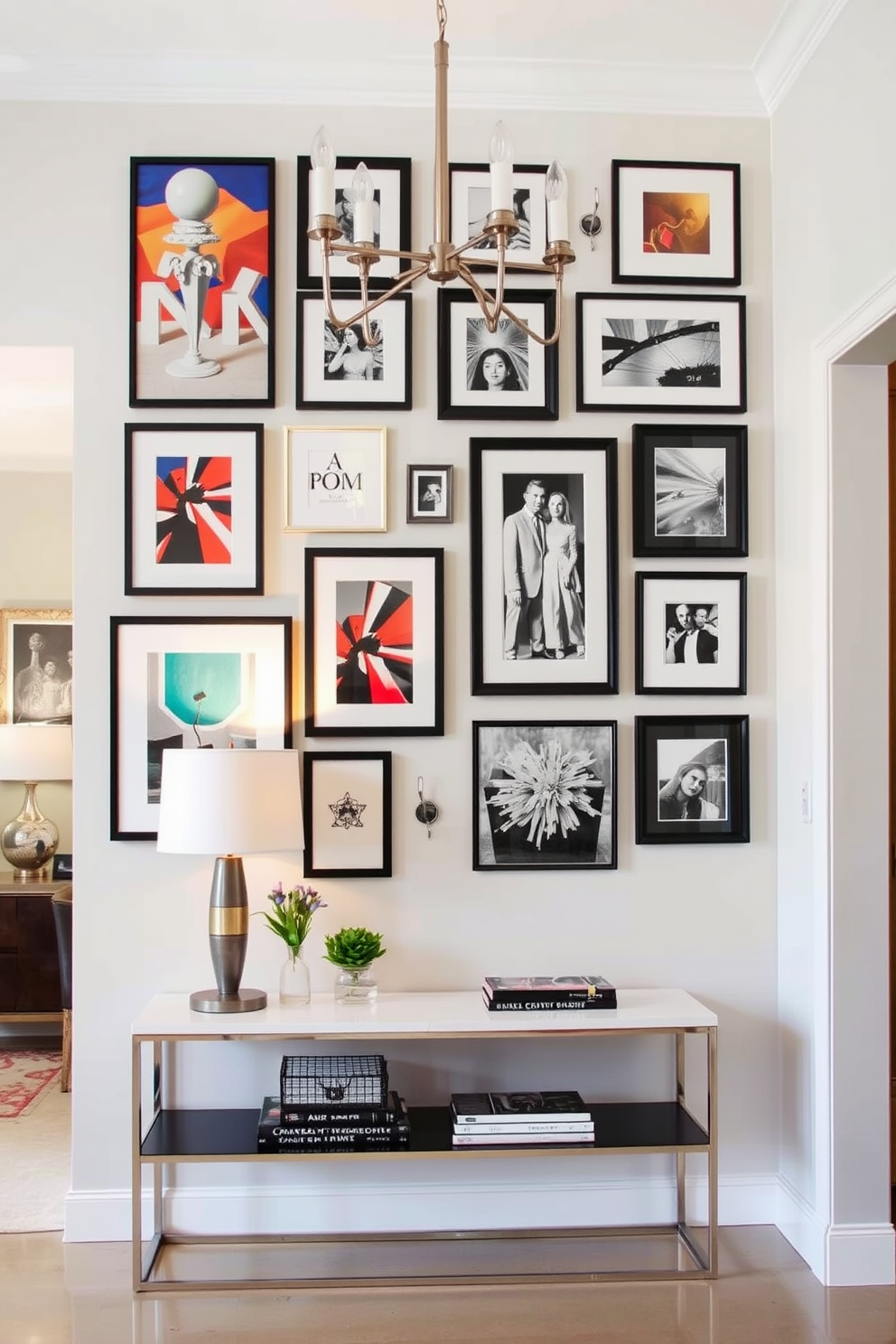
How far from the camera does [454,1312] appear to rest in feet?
8.54

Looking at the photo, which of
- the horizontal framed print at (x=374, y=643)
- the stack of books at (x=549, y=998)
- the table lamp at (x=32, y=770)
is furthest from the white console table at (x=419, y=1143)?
the table lamp at (x=32, y=770)

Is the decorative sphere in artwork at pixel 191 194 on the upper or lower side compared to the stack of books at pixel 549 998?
upper

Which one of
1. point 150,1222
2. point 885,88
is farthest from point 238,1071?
point 885,88

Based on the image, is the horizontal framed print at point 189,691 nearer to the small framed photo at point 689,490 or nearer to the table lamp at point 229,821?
the table lamp at point 229,821

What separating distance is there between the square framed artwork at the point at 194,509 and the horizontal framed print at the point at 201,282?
10 cm

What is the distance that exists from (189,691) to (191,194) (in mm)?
1360

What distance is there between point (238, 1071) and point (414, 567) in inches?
56.8

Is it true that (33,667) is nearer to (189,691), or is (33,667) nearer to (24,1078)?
(24,1078)

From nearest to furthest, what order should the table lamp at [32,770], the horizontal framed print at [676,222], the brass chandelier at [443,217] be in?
the brass chandelier at [443,217] < the horizontal framed print at [676,222] < the table lamp at [32,770]

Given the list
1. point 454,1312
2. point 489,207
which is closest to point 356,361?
point 489,207

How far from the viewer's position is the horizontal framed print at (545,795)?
3057 mm

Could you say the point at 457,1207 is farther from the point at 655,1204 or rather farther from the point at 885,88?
the point at 885,88

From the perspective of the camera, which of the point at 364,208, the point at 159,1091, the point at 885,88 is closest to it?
the point at 364,208

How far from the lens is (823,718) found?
278cm
